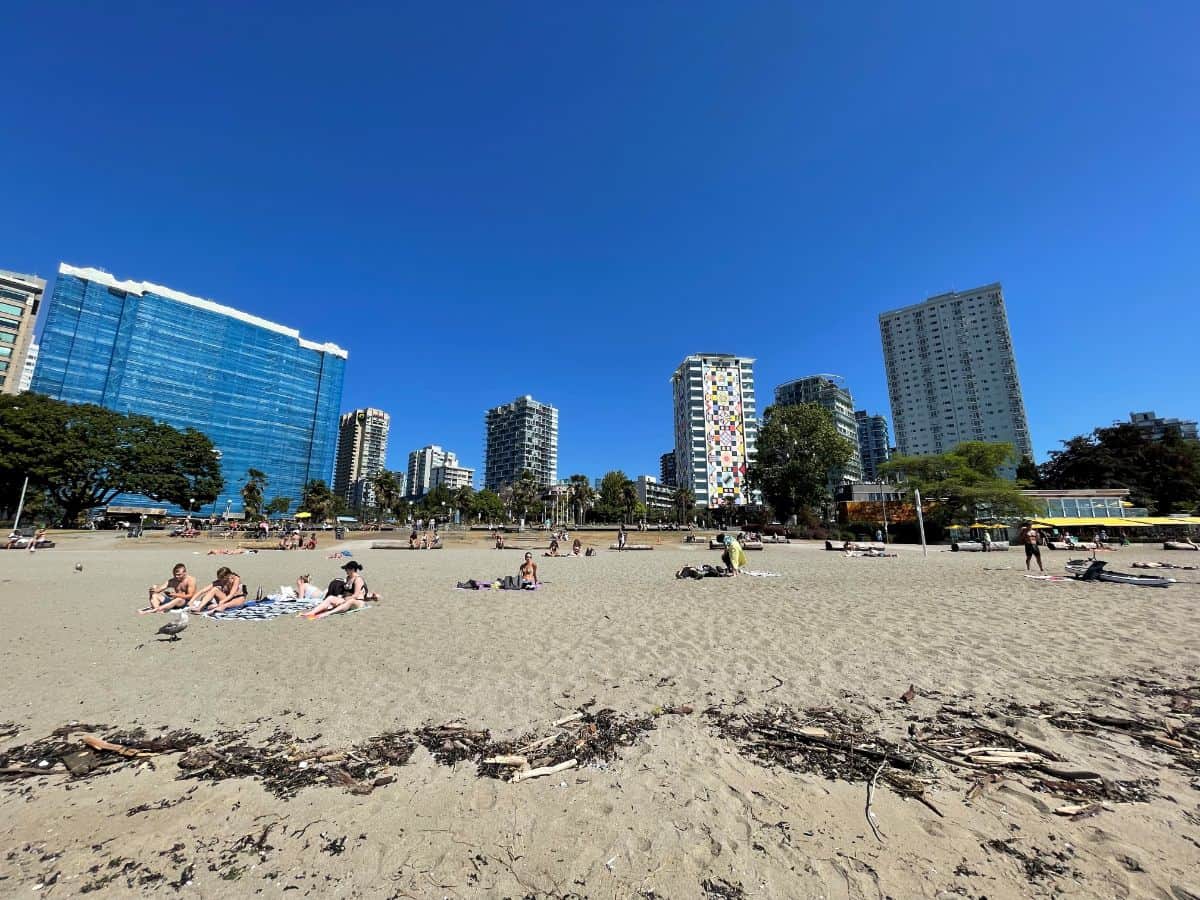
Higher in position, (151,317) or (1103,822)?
(151,317)

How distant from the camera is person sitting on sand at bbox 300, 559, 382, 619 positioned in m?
9.84

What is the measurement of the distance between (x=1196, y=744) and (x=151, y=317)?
357ft

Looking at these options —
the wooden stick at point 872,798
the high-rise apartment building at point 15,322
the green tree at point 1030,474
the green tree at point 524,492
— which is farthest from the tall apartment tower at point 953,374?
the high-rise apartment building at point 15,322

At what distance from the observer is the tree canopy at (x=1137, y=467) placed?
50250 millimetres

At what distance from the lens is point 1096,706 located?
4871mm

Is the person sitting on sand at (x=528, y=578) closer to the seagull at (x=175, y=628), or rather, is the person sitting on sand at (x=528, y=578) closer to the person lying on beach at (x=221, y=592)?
the person lying on beach at (x=221, y=592)

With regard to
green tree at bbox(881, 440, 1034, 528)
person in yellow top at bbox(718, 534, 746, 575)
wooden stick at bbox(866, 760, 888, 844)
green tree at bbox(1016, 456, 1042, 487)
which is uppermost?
green tree at bbox(1016, 456, 1042, 487)

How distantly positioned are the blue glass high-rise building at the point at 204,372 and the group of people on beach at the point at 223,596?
89.0 meters

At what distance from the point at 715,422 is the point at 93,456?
10515 centimetres

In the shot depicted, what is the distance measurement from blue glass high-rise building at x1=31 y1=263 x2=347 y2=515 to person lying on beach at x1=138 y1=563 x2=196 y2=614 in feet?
292

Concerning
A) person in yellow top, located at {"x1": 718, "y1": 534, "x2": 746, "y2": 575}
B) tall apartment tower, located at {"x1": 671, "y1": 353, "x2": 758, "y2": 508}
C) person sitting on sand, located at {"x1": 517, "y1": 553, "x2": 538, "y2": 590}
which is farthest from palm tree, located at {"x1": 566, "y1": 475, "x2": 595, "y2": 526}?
person sitting on sand, located at {"x1": 517, "y1": 553, "x2": 538, "y2": 590}

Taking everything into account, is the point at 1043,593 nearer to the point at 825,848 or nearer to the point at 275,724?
the point at 825,848

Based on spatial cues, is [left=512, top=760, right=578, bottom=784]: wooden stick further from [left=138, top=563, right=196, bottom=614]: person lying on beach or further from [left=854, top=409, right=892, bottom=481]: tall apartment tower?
[left=854, top=409, right=892, bottom=481]: tall apartment tower

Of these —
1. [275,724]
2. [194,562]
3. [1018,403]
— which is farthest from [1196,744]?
[1018,403]
